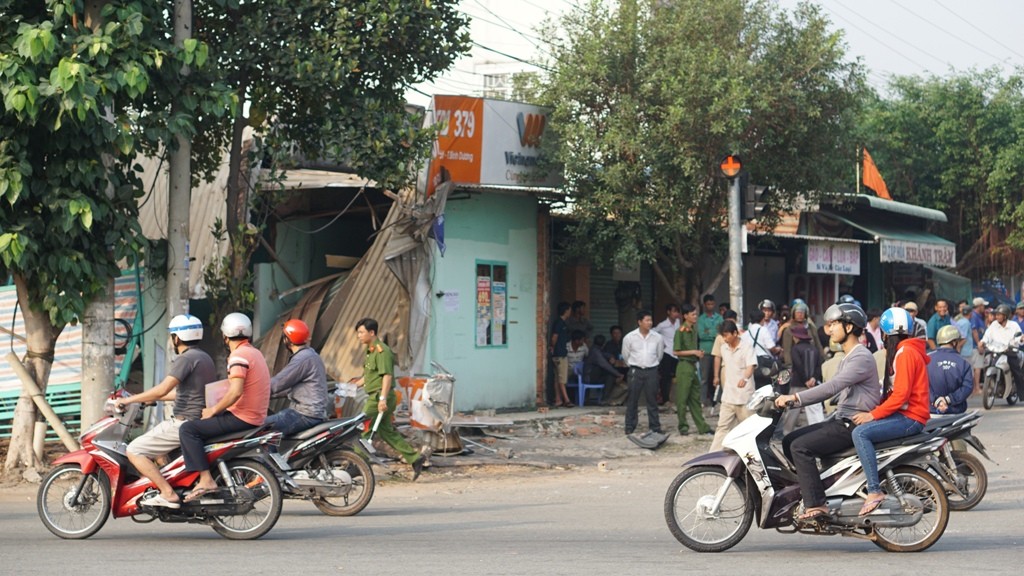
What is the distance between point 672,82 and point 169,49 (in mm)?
8221

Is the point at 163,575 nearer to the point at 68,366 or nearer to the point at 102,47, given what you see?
the point at 102,47

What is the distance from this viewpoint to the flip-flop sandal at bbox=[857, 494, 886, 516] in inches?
322

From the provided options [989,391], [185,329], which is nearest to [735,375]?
[185,329]

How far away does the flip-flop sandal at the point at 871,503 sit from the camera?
817 centimetres

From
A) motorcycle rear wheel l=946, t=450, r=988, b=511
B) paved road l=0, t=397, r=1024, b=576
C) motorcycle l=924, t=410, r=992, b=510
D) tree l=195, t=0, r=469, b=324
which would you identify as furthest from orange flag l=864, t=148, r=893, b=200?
motorcycle rear wheel l=946, t=450, r=988, b=511

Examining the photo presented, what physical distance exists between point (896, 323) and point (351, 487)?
177 inches

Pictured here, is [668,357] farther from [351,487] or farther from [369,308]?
[351,487]

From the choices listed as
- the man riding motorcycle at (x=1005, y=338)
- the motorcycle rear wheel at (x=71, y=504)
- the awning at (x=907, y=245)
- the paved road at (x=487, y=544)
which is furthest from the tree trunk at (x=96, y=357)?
the awning at (x=907, y=245)

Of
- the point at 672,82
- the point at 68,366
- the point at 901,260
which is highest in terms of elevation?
the point at 672,82

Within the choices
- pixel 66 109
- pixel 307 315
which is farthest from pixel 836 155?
pixel 66 109

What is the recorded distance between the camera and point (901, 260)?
85.6 ft

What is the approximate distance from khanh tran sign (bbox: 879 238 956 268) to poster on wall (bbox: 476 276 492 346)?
10248 mm

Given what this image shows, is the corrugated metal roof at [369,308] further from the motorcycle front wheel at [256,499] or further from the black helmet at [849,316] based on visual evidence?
the black helmet at [849,316]

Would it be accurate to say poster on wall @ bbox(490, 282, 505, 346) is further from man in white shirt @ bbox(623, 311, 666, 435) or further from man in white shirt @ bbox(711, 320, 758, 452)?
man in white shirt @ bbox(711, 320, 758, 452)
